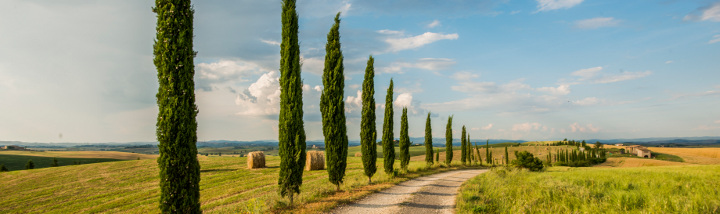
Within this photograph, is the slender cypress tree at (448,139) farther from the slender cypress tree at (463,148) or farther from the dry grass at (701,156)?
the dry grass at (701,156)

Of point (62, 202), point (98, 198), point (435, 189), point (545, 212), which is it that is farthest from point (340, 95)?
point (62, 202)

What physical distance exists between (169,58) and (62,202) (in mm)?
19271

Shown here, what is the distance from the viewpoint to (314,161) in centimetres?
3375

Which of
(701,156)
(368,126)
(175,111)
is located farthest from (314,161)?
(701,156)

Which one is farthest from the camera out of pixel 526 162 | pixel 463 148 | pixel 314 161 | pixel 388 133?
pixel 463 148

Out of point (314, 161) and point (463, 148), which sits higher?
point (463, 148)

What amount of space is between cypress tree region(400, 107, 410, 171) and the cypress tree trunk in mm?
11544

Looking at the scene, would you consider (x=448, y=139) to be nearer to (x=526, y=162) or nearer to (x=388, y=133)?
(x=526, y=162)

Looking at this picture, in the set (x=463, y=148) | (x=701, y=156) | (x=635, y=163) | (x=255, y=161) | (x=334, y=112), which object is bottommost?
(x=635, y=163)

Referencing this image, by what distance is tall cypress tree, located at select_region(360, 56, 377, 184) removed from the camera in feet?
66.5

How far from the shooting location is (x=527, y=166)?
3338cm

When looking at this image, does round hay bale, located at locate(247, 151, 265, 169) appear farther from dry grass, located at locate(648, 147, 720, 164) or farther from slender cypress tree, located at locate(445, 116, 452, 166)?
dry grass, located at locate(648, 147, 720, 164)

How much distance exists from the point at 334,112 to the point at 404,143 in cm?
1376

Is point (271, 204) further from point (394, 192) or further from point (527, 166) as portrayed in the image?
point (527, 166)
